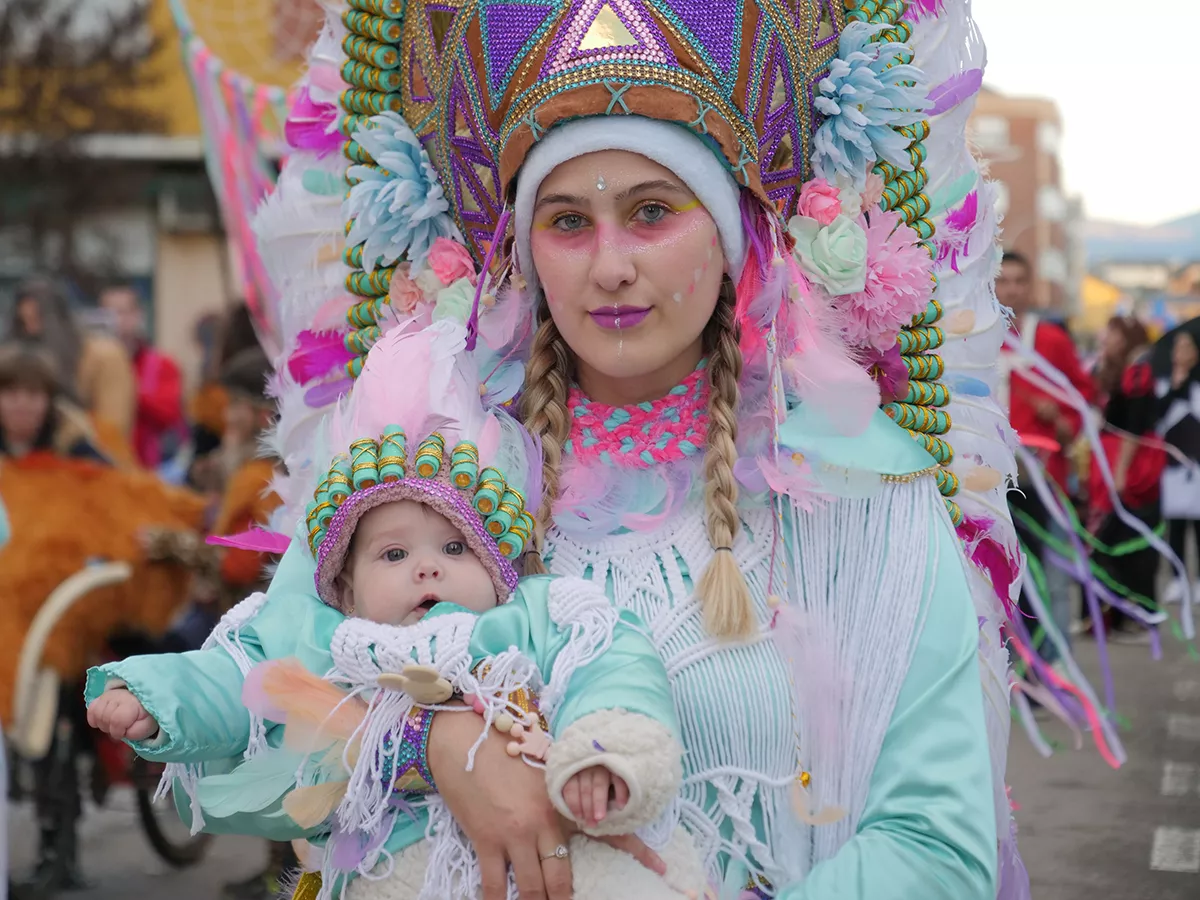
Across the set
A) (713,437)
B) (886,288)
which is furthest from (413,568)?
(886,288)

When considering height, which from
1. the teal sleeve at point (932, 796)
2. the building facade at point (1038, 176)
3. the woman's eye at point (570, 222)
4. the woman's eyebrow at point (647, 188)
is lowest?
the building facade at point (1038, 176)

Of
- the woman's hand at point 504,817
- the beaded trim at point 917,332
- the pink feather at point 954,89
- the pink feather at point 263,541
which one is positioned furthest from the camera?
the pink feather at point 263,541

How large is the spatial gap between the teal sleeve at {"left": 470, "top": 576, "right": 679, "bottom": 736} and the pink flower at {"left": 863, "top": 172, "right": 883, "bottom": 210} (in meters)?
0.77

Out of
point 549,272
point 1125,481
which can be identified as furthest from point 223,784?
point 1125,481

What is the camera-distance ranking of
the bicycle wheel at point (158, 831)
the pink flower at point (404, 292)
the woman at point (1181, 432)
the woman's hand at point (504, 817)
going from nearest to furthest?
the woman's hand at point (504, 817) < the pink flower at point (404, 292) < the bicycle wheel at point (158, 831) < the woman at point (1181, 432)

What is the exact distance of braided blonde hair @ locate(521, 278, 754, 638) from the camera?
224 cm

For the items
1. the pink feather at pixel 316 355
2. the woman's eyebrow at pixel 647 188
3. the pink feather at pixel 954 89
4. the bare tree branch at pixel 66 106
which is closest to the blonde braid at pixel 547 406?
the woman's eyebrow at pixel 647 188

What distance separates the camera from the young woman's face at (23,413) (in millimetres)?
5383

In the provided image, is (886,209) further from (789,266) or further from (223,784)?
(223,784)

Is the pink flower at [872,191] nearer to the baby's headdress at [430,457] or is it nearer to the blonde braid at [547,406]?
the blonde braid at [547,406]

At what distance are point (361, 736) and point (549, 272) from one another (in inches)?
28.5

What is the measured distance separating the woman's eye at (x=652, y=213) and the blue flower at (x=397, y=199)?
1.87 feet

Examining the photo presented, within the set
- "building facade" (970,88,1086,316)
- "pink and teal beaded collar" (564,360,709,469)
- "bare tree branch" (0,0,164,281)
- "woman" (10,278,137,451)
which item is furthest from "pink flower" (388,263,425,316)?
"building facade" (970,88,1086,316)

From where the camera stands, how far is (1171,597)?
10578 mm
